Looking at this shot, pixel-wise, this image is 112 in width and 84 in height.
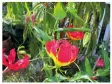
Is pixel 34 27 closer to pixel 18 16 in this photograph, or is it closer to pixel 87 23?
pixel 18 16

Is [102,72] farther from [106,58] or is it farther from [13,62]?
[13,62]

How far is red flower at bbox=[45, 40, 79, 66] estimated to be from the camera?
1.05 meters

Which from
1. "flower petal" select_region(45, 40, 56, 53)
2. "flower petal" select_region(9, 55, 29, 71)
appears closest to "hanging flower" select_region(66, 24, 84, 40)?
"flower petal" select_region(45, 40, 56, 53)

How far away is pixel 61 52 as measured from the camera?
1.05 meters

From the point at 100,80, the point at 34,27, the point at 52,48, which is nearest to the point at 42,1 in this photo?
the point at 34,27

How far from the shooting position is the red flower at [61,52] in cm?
105

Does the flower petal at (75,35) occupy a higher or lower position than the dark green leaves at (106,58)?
higher

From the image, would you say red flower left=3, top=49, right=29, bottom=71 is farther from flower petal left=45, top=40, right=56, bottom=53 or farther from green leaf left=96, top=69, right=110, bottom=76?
green leaf left=96, top=69, right=110, bottom=76

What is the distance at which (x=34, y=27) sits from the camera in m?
1.11

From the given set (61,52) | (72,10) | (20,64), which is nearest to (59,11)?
(72,10)

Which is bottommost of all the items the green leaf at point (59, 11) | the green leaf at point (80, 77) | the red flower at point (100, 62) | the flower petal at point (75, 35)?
the green leaf at point (80, 77)

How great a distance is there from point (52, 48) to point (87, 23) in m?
0.22

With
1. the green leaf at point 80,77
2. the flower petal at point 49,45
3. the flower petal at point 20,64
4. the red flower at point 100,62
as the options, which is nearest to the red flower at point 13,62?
the flower petal at point 20,64

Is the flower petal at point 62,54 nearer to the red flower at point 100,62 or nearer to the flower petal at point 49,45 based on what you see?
the flower petal at point 49,45
